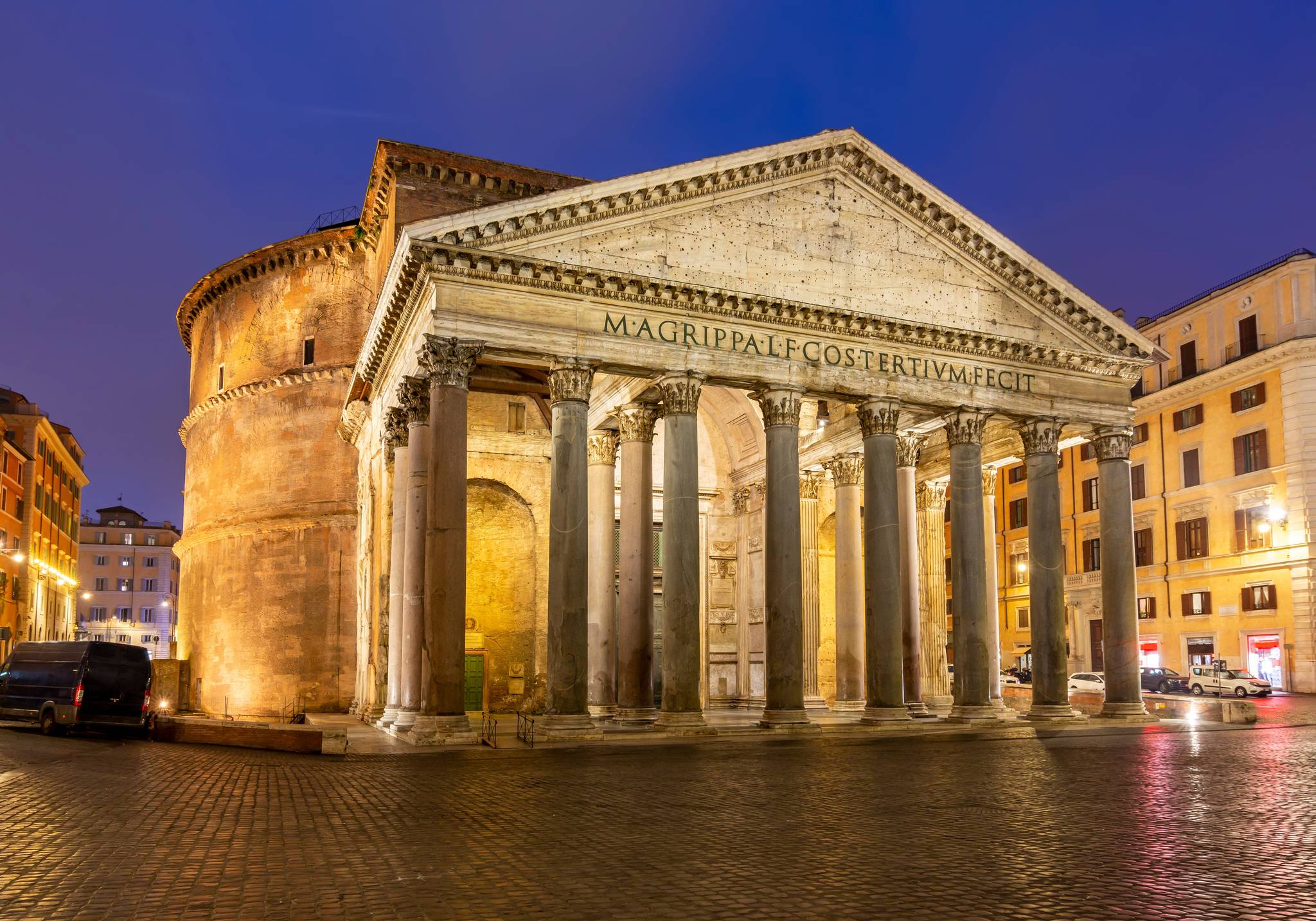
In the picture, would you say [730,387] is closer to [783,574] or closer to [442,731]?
[783,574]

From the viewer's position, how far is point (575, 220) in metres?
20.9

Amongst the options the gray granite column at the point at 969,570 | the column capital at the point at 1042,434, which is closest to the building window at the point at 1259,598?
the column capital at the point at 1042,434

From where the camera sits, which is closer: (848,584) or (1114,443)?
(848,584)

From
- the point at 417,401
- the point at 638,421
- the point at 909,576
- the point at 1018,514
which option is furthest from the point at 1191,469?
the point at 417,401

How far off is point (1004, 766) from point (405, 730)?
1040 cm

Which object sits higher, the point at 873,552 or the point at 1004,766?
the point at 873,552

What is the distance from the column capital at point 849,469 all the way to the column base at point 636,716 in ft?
30.2

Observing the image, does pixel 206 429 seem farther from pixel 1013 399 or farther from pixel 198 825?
pixel 198 825

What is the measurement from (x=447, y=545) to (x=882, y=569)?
9.01 m

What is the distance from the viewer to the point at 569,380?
67.6 feet

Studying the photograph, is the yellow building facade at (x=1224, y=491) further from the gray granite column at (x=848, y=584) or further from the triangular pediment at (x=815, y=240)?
the triangular pediment at (x=815, y=240)

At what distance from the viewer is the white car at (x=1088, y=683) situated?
40375 mm

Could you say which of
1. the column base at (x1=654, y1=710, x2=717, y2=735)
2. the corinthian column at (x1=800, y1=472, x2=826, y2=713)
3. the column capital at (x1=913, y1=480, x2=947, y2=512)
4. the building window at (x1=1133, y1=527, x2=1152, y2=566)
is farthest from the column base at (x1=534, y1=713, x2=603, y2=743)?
→ the building window at (x1=1133, y1=527, x2=1152, y2=566)

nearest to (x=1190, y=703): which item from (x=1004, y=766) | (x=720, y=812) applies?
(x=1004, y=766)
